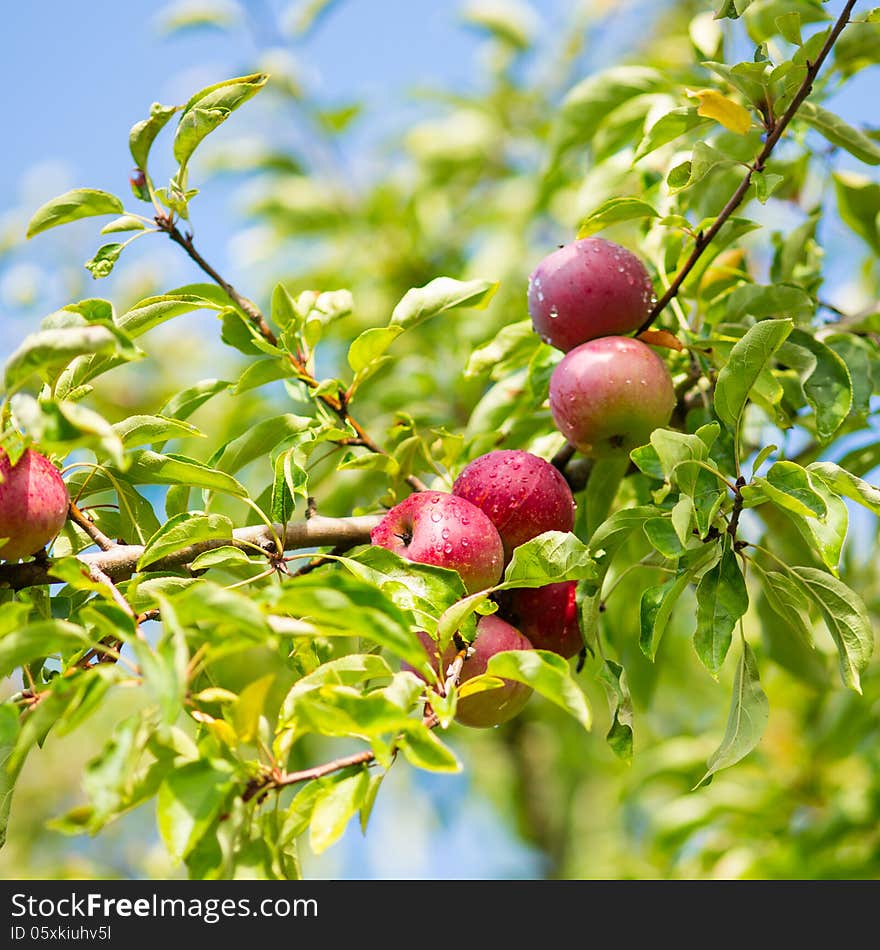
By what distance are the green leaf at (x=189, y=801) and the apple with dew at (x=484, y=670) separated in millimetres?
281

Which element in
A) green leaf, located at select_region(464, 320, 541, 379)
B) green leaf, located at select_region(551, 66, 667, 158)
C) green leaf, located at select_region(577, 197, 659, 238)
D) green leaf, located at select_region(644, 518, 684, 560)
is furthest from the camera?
green leaf, located at select_region(551, 66, 667, 158)

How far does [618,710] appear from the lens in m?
1.07

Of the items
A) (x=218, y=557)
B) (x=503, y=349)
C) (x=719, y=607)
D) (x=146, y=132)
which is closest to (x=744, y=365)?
(x=719, y=607)

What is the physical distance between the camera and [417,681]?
89cm

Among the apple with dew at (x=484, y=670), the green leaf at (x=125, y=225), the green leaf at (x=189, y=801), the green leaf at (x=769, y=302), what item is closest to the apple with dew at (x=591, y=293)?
the green leaf at (x=769, y=302)

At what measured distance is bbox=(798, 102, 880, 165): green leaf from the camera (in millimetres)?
1362

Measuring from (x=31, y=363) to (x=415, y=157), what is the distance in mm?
2388

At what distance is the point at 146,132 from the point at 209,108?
73 mm

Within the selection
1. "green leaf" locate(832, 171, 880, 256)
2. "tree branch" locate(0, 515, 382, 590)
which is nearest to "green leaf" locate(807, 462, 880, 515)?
"tree branch" locate(0, 515, 382, 590)

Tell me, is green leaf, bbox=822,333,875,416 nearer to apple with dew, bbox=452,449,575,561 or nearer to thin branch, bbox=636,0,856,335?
thin branch, bbox=636,0,856,335

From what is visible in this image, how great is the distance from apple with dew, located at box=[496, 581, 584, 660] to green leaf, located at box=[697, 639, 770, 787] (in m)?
0.19

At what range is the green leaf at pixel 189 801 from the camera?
2.60ft

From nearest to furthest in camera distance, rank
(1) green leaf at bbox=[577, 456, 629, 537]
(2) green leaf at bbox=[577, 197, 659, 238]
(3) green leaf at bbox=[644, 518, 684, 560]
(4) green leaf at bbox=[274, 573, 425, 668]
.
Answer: (4) green leaf at bbox=[274, 573, 425, 668] → (3) green leaf at bbox=[644, 518, 684, 560] → (2) green leaf at bbox=[577, 197, 659, 238] → (1) green leaf at bbox=[577, 456, 629, 537]

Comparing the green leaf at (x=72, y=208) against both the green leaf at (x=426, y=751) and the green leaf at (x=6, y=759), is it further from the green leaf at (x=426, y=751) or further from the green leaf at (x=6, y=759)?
the green leaf at (x=426, y=751)
